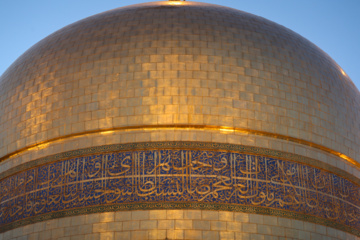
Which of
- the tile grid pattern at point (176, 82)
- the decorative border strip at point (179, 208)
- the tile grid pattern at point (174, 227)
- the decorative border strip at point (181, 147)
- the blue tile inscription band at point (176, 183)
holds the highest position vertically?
the tile grid pattern at point (176, 82)

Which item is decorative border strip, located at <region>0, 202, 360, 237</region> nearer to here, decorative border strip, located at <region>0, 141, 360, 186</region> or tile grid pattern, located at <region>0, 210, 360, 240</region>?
tile grid pattern, located at <region>0, 210, 360, 240</region>

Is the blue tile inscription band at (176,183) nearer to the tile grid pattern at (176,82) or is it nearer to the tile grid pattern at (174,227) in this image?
the tile grid pattern at (174,227)

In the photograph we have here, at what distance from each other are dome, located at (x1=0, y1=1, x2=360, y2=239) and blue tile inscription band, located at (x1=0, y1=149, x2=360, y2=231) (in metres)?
0.02

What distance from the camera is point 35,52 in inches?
404

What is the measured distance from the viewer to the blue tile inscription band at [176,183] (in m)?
8.43

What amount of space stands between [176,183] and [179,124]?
830 millimetres

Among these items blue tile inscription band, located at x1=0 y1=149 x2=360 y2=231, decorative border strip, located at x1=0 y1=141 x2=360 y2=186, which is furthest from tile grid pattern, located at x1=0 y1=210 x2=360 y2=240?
decorative border strip, located at x1=0 y1=141 x2=360 y2=186

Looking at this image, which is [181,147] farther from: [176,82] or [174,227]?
[174,227]

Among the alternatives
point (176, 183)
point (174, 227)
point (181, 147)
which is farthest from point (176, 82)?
point (174, 227)

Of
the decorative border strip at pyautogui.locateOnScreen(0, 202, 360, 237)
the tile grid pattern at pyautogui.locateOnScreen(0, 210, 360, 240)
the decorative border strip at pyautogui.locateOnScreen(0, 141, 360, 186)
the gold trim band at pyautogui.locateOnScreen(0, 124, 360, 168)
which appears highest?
the gold trim band at pyautogui.locateOnScreen(0, 124, 360, 168)

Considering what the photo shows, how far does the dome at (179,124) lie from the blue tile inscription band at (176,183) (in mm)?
16

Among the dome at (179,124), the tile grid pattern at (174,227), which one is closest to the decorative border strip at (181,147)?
the dome at (179,124)

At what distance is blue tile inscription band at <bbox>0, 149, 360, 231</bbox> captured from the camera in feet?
27.7

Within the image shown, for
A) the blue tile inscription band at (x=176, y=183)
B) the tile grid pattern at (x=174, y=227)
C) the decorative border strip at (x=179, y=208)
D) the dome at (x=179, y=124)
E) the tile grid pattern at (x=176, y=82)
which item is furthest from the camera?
the tile grid pattern at (x=176, y=82)
